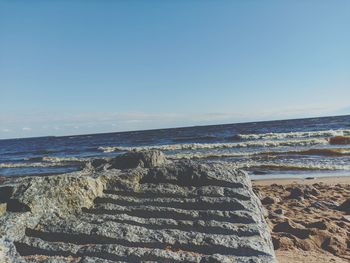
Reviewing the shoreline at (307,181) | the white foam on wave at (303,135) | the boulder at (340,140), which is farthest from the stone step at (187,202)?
the white foam on wave at (303,135)

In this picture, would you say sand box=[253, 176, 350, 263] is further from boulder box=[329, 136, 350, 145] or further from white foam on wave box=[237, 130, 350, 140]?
white foam on wave box=[237, 130, 350, 140]

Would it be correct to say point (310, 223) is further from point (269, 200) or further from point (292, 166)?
point (292, 166)

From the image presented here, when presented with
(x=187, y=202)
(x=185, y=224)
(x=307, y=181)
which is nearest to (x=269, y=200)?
(x=307, y=181)

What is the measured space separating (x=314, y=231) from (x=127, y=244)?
3.32m

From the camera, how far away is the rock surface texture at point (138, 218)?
360cm

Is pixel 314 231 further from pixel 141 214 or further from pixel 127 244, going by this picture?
pixel 127 244

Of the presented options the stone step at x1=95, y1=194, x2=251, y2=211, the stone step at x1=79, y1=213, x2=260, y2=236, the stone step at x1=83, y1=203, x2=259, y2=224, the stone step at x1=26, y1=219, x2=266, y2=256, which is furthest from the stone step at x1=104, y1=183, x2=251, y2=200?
the stone step at x1=26, y1=219, x2=266, y2=256

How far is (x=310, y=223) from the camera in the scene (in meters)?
6.29

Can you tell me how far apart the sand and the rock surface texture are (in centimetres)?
105

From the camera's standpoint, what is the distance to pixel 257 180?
13.4m

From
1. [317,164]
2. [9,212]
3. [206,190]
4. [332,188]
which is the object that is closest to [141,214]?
[206,190]

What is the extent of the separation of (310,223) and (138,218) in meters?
3.57

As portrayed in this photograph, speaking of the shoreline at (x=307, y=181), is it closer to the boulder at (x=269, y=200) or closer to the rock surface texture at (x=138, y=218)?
the boulder at (x=269, y=200)

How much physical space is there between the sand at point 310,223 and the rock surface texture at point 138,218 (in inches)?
41.2
